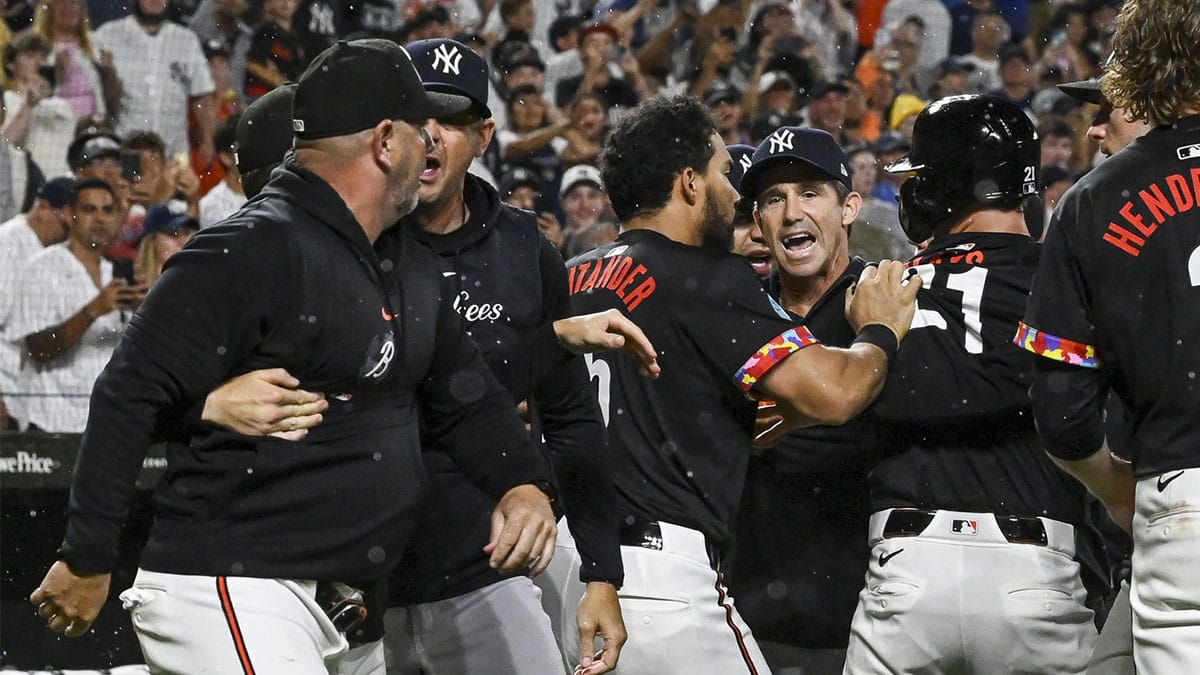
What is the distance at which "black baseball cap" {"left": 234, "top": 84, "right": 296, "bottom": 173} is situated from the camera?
3768 millimetres

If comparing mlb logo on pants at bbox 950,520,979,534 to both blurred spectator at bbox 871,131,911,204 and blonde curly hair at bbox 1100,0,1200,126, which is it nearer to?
blonde curly hair at bbox 1100,0,1200,126

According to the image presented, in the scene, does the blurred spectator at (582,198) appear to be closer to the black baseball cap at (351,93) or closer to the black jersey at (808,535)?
the black jersey at (808,535)

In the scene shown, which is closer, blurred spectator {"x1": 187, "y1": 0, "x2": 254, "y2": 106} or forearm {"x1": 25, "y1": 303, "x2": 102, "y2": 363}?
forearm {"x1": 25, "y1": 303, "x2": 102, "y2": 363}

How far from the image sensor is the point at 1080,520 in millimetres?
3742

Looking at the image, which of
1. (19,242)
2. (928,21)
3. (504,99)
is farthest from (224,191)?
(928,21)

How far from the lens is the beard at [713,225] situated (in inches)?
156

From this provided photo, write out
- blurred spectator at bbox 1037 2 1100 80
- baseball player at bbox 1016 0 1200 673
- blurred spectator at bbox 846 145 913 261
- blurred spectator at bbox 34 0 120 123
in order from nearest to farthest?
baseball player at bbox 1016 0 1200 673 → blurred spectator at bbox 34 0 120 123 → blurred spectator at bbox 846 145 913 261 → blurred spectator at bbox 1037 2 1100 80

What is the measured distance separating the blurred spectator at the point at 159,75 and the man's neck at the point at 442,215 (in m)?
4.98

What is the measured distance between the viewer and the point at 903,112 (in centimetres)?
1125

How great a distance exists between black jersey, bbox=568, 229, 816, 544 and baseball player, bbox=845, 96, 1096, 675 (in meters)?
0.39

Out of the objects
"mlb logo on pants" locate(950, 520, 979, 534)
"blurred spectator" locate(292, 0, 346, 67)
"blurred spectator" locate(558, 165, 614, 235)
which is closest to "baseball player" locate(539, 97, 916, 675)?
"mlb logo on pants" locate(950, 520, 979, 534)

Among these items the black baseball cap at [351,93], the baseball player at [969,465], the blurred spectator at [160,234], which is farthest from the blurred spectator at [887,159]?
the black baseball cap at [351,93]

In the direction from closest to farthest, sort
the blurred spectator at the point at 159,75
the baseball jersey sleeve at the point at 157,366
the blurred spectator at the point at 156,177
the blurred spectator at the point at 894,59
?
the baseball jersey sleeve at the point at 157,366, the blurred spectator at the point at 156,177, the blurred spectator at the point at 159,75, the blurred spectator at the point at 894,59

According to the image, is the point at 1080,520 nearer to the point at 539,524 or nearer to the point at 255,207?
the point at 539,524
